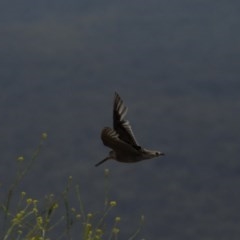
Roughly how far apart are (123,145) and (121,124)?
2.20 ft

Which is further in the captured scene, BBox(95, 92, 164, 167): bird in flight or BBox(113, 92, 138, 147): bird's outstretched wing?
BBox(113, 92, 138, 147): bird's outstretched wing

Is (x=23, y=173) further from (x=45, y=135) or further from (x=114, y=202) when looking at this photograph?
(x=114, y=202)

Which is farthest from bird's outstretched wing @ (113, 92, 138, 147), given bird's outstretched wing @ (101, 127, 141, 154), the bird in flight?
bird's outstretched wing @ (101, 127, 141, 154)

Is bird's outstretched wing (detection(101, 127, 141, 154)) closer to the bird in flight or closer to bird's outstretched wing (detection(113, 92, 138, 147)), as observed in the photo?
the bird in flight

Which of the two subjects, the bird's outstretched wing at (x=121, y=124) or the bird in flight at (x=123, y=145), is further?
the bird's outstretched wing at (x=121, y=124)

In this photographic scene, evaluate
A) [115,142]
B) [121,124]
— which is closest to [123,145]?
[115,142]

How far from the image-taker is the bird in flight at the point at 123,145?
1245cm

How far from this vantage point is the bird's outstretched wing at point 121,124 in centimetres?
1295

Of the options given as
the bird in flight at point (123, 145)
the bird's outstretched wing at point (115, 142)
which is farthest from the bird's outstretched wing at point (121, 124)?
the bird's outstretched wing at point (115, 142)

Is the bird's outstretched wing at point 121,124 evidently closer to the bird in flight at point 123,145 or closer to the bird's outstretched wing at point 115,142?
the bird in flight at point 123,145

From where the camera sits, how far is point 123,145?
41.5 feet

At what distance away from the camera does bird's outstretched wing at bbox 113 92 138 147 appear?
1295 cm

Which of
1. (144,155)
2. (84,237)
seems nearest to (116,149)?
(144,155)

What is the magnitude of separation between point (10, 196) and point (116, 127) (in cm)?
Answer: 186
